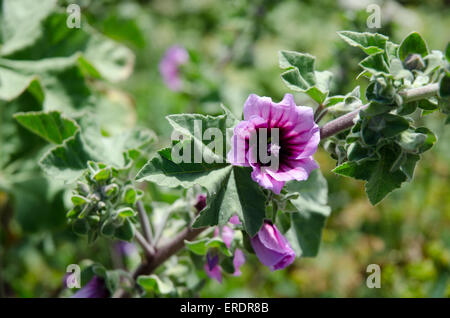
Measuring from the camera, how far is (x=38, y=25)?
1827 millimetres

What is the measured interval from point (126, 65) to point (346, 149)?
131cm

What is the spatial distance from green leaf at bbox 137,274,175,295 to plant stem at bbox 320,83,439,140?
1.79 ft

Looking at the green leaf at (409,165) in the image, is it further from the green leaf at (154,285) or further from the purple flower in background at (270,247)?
the green leaf at (154,285)

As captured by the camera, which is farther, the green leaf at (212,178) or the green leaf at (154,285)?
the green leaf at (154,285)

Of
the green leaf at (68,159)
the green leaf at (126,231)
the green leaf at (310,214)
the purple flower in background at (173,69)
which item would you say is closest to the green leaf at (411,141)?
the green leaf at (310,214)

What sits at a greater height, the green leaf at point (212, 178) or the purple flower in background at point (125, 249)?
the green leaf at point (212, 178)

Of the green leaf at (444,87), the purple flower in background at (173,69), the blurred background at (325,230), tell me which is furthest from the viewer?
the purple flower in background at (173,69)

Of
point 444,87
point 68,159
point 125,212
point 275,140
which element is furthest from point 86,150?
point 444,87

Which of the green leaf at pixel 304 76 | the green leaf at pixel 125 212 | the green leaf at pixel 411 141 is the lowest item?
the green leaf at pixel 125 212

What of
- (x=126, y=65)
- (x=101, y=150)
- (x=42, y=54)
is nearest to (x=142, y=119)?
(x=126, y=65)

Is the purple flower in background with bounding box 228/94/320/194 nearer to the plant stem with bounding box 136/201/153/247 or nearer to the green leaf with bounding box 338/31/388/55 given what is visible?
the green leaf with bounding box 338/31/388/55

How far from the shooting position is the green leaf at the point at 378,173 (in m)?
0.95

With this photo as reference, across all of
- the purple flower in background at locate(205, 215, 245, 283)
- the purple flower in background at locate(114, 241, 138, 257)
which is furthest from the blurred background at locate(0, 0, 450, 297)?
the purple flower in background at locate(205, 215, 245, 283)

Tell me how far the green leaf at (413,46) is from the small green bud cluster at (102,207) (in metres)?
0.67
